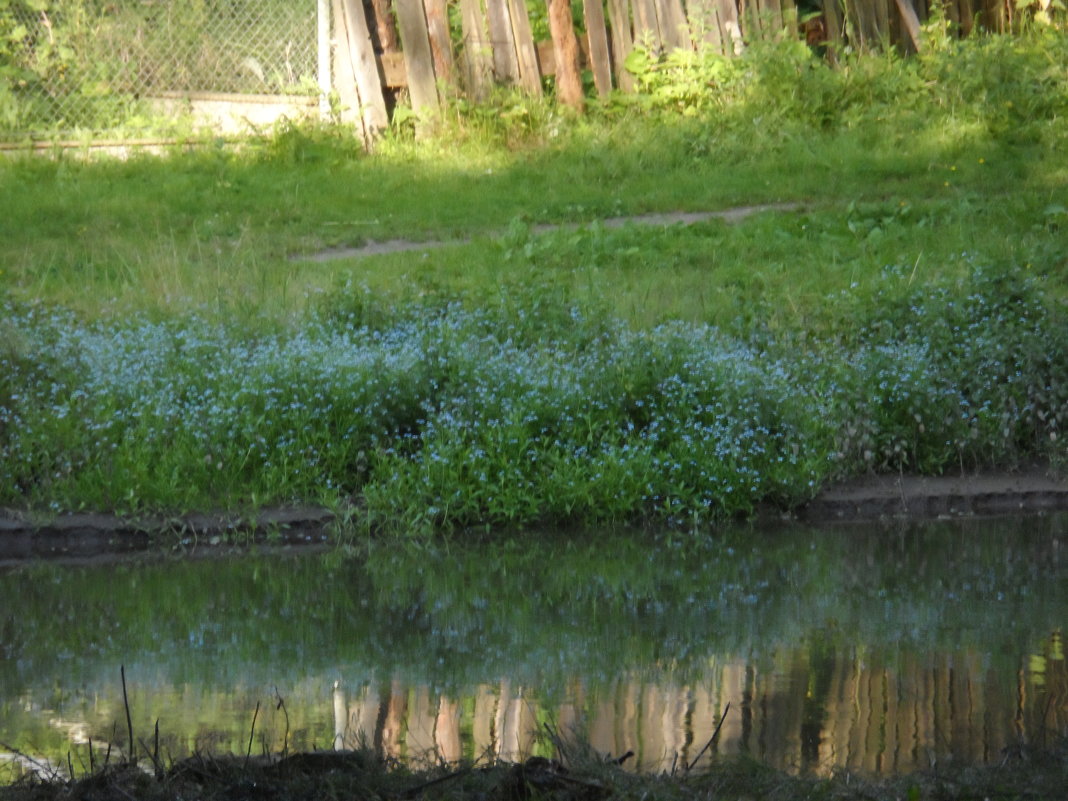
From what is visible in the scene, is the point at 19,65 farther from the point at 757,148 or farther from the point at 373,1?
the point at 757,148

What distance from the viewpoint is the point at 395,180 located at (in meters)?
12.8

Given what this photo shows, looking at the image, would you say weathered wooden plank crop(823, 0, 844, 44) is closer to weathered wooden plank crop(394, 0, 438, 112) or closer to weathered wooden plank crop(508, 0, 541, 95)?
weathered wooden plank crop(508, 0, 541, 95)

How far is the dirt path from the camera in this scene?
1088 centimetres

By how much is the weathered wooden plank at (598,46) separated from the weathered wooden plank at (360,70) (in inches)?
83.1

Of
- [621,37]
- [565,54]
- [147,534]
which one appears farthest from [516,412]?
[621,37]

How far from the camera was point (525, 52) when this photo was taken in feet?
46.8

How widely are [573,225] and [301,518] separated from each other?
4.90 metres

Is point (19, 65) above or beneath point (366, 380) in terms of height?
above

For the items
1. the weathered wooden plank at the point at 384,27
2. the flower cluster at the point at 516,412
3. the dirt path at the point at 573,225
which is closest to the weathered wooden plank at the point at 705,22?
the weathered wooden plank at the point at 384,27

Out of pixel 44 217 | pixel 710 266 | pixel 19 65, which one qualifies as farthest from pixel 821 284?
pixel 19 65

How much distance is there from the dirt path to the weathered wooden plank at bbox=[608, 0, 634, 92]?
10.4 feet

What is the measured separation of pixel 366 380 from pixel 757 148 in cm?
645

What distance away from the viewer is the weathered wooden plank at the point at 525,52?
1420cm

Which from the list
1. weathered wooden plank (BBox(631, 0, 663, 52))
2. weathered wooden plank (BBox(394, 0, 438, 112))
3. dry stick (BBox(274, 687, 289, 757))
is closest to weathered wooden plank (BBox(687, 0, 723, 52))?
weathered wooden plank (BBox(631, 0, 663, 52))
